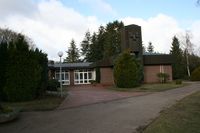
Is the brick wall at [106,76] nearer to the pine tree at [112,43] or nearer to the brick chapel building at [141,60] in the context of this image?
the brick chapel building at [141,60]

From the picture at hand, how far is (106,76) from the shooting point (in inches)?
1853

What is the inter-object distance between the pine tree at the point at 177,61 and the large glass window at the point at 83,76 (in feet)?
47.1

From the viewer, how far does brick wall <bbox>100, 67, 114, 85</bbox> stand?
46.9 meters

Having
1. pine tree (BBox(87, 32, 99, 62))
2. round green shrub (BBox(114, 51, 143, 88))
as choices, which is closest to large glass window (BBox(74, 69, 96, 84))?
round green shrub (BBox(114, 51, 143, 88))

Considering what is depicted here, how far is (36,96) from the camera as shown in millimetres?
23625

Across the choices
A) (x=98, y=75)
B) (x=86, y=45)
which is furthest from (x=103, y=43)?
(x=98, y=75)

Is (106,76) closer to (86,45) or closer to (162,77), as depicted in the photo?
(162,77)

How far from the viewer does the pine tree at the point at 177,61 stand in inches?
2297

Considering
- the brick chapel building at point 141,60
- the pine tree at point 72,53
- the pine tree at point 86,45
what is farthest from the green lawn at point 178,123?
the pine tree at point 72,53

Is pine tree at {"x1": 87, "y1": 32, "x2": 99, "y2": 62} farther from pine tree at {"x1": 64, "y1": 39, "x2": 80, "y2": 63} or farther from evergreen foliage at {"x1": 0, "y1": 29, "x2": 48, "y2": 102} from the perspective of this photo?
evergreen foliage at {"x1": 0, "y1": 29, "x2": 48, "y2": 102}

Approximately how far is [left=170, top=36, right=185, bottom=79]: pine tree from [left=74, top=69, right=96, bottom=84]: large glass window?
1435cm

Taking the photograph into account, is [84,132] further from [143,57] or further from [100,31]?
[100,31]

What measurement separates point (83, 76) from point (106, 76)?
20.0 ft

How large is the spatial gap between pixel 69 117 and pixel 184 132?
5.90m
